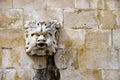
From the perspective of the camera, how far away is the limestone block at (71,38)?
4051mm

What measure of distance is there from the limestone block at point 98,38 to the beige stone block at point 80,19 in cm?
7

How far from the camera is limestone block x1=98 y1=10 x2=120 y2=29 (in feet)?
13.4

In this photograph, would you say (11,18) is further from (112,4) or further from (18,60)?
(112,4)

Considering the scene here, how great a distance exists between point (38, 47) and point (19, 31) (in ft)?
0.92

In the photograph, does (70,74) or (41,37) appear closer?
(41,37)

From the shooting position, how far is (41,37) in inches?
153

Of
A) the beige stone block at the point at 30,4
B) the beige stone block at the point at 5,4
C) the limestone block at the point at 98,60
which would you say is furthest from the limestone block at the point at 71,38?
the beige stone block at the point at 5,4

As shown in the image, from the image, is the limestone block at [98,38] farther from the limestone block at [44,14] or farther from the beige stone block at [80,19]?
the limestone block at [44,14]

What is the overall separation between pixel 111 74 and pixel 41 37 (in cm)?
79

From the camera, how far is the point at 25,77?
3982 millimetres

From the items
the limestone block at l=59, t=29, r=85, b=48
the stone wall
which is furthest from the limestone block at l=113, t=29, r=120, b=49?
the limestone block at l=59, t=29, r=85, b=48

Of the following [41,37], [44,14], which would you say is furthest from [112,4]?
[41,37]

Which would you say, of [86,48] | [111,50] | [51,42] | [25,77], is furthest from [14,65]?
[111,50]

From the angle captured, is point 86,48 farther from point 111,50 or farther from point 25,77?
point 25,77
